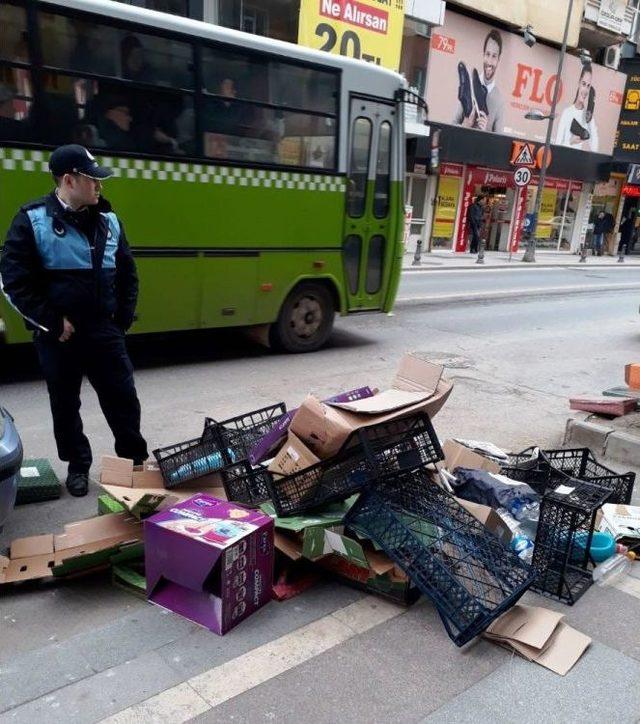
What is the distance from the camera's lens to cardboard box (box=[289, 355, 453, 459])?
10.7 ft

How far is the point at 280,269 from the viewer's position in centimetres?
773

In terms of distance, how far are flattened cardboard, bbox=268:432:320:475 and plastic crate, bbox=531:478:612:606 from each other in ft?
3.95

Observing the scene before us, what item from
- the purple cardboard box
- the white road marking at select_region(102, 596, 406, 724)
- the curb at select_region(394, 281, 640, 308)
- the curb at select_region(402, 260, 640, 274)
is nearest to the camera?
the white road marking at select_region(102, 596, 406, 724)

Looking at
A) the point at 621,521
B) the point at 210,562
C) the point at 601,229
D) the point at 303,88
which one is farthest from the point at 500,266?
the point at 210,562

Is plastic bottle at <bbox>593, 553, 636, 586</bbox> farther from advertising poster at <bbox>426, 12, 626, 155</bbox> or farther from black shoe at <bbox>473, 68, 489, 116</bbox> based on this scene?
black shoe at <bbox>473, 68, 489, 116</bbox>

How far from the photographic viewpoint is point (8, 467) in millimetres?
3240

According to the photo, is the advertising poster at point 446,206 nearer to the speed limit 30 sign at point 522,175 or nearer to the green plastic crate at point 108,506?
the speed limit 30 sign at point 522,175

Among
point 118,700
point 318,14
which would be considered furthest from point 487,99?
point 118,700

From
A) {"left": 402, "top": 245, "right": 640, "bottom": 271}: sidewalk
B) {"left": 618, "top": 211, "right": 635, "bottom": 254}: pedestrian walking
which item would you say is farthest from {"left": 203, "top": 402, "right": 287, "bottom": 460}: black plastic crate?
{"left": 618, "top": 211, "right": 635, "bottom": 254}: pedestrian walking

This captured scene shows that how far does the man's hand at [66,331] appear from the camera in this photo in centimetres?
381

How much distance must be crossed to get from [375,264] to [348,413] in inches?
219

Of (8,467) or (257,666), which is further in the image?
(8,467)

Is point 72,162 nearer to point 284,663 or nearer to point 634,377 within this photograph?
point 284,663

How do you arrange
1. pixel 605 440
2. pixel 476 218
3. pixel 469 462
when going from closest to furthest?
pixel 469 462, pixel 605 440, pixel 476 218
